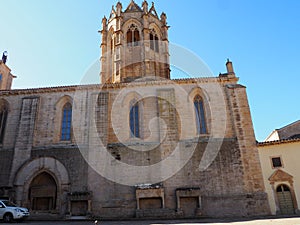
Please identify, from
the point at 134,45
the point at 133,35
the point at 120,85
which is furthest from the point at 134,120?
the point at 133,35

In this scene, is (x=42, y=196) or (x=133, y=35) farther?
(x=133, y=35)

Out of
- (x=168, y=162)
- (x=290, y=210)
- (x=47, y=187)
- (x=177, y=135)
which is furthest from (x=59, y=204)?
(x=290, y=210)

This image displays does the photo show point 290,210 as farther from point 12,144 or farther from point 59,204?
point 12,144

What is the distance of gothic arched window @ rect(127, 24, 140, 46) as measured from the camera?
20.5 m

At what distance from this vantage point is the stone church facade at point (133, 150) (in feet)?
43.2

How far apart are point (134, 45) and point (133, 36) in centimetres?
109

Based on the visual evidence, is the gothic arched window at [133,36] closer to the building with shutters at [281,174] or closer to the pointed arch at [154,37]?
the pointed arch at [154,37]

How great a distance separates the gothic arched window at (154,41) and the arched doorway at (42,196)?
13.0m

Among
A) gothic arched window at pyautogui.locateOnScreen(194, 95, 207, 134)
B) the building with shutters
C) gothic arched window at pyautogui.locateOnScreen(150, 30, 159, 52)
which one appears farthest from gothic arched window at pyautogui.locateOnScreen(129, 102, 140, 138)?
the building with shutters

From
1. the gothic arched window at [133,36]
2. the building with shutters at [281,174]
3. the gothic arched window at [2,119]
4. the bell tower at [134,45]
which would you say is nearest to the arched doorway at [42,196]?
the gothic arched window at [2,119]

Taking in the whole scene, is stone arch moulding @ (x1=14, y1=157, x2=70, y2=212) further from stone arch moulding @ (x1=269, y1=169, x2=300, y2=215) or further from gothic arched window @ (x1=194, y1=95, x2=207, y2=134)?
stone arch moulding @ (x1=269, y1=169, x2=300, y2=215)

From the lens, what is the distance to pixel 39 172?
1427 centimetres

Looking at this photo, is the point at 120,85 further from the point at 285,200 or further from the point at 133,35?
the point at 285,200

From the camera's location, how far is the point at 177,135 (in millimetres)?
14555
